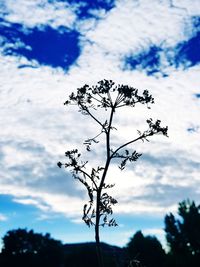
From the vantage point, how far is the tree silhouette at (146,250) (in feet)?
250

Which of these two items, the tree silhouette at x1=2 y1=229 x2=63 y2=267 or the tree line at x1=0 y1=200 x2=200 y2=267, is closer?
the tree line at x1=0 y1=200 x2=200 y2=267

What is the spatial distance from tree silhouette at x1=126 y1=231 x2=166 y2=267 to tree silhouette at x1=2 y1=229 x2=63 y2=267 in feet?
70.4

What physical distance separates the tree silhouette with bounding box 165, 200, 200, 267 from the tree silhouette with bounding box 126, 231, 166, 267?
293cm

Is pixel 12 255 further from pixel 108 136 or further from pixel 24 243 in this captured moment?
pixel 108 136

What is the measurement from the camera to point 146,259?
76.7 meters

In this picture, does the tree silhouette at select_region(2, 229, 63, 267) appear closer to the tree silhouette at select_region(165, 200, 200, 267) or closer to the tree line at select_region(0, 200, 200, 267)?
the tree line at select_region(0, 200, 200, 267)

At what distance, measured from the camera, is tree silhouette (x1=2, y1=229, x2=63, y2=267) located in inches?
3305

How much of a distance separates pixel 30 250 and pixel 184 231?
4366 centimetres

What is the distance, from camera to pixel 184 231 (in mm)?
79000

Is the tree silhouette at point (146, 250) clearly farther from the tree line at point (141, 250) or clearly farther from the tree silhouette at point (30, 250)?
the tree silhouette at point (30, 250)

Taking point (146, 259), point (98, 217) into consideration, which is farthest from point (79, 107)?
point (146, 259)

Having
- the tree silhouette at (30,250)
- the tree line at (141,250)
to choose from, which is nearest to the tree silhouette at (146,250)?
the tree line at (141,250)

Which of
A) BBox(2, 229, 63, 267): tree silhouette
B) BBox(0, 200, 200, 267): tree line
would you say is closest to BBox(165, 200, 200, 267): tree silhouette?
BBox(0, 200, 200, 267): tree line

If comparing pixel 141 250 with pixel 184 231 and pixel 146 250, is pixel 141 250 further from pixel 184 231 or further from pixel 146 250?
pixel 184 231
